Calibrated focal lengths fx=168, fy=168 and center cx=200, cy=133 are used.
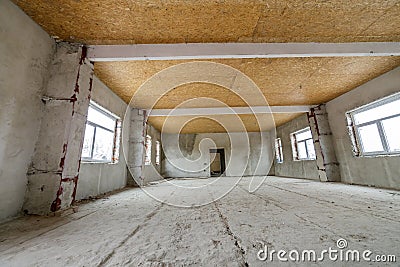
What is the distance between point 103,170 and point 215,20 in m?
3.28

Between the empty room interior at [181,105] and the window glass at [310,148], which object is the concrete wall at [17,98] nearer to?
the empty room interior at [181,105]

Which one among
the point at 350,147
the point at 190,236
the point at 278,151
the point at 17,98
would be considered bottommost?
the point at 190,236

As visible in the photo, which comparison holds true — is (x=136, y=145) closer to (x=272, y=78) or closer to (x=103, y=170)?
→ (x=103, y=170)

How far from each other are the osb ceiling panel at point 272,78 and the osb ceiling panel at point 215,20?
50 centimetres

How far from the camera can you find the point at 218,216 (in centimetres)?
165

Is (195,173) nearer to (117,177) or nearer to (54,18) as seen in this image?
(117,177)

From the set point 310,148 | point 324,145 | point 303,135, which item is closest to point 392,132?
point 324,145

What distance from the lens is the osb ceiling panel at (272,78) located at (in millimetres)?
3000

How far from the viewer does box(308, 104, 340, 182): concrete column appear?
4.73 metres

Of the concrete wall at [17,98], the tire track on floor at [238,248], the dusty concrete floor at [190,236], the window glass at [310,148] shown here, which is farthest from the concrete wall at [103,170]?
A: the window glass at [310,148]

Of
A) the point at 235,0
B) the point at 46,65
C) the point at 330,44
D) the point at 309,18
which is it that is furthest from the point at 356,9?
the point at 46,65

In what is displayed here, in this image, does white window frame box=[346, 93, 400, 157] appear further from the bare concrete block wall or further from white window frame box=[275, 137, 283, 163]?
the bare concrete block wall

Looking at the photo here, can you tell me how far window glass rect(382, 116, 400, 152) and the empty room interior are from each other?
3 cm

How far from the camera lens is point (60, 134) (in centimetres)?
206
